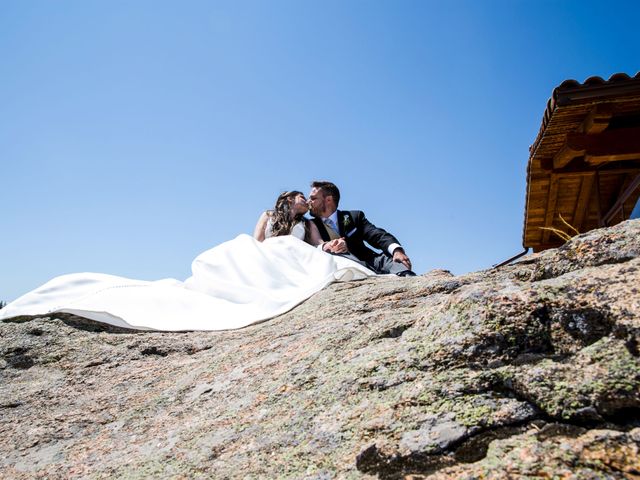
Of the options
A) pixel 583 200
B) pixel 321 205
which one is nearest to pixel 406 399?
pixel 321 205

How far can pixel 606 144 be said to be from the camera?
15.7ft

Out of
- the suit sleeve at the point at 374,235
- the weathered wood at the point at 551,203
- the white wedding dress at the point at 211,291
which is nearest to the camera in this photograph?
the white wedding dress at the point at 211,291

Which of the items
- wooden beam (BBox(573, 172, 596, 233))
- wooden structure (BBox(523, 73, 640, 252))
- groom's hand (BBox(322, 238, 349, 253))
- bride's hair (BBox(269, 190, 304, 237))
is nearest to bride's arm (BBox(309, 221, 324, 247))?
bride's hair (BBox(269, 190, 304, 237))

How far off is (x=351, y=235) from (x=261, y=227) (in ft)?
3.46

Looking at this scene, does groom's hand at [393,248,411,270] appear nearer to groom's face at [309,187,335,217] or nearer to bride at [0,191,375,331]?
bride at [0,191,375,331]

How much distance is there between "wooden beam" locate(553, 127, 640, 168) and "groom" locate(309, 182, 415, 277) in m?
1.97

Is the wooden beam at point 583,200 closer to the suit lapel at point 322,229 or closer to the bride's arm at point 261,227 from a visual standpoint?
the suit lapel at point 322,229

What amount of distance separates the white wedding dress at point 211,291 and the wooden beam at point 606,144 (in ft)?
8.27

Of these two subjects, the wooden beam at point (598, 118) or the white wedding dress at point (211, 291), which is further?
the wooden beam at point (598, 118)

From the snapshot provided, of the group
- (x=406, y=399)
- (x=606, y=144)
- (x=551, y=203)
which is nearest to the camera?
(x=406, y=399)

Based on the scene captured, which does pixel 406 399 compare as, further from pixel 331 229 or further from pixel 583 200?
pixel 583 200

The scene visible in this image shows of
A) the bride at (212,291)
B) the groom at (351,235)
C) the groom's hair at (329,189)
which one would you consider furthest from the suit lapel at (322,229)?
the bride at (212,291)

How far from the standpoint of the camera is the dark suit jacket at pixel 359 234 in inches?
209

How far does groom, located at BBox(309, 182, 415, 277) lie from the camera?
4.89 metres
